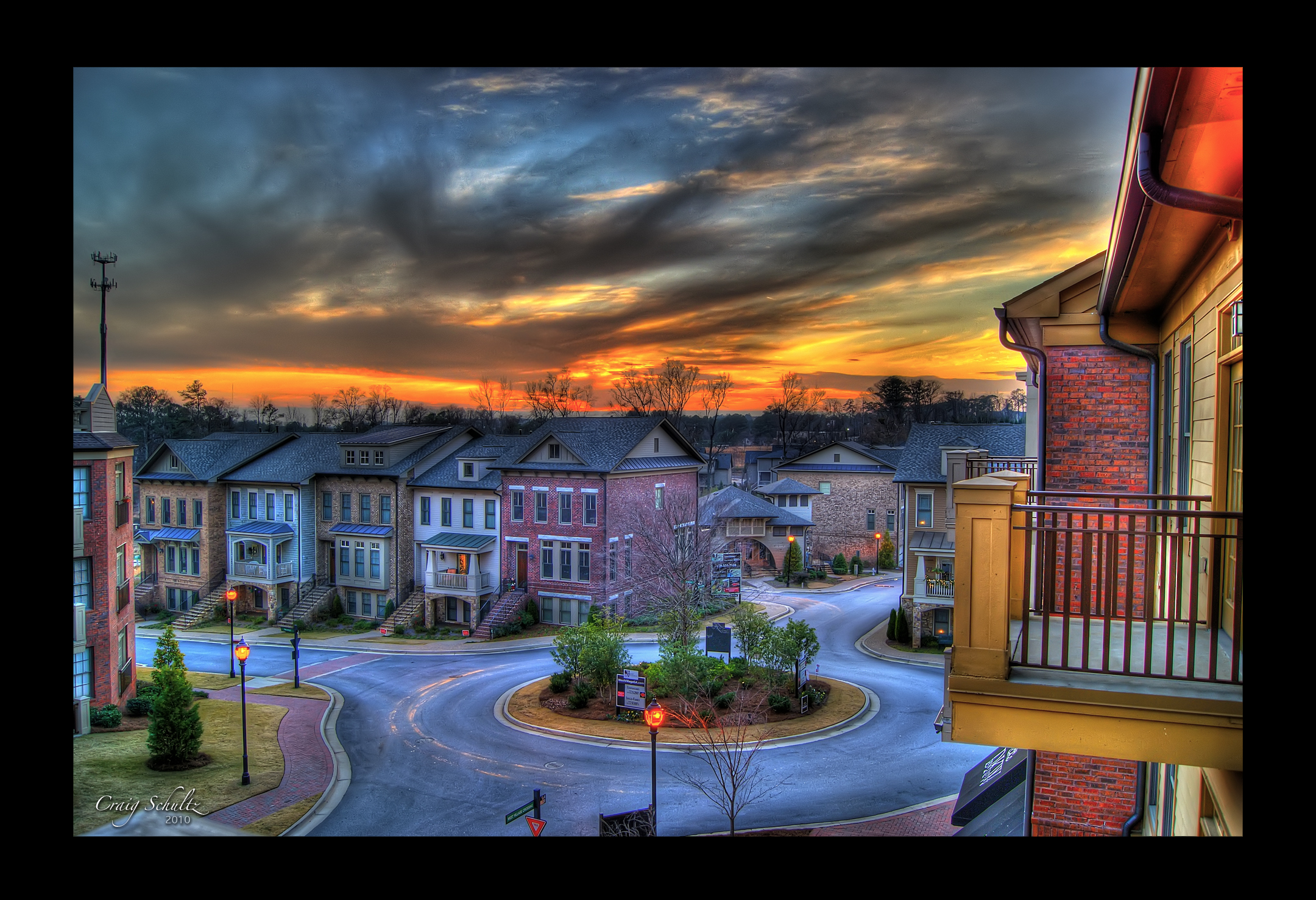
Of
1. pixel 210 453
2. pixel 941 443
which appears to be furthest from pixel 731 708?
pixel 210 453

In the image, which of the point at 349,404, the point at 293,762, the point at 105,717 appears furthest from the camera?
the point at 349,404

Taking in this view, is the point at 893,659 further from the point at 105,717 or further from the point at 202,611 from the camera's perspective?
the point at 202,611

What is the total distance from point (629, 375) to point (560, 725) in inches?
857

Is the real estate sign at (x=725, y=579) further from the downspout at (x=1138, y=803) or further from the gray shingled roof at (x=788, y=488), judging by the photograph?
the downspout at (x=1138, y=803)

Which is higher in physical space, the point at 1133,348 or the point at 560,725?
the point at 1133,348

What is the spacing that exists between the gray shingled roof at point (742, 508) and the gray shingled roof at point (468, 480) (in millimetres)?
9637

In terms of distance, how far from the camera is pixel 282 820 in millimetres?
10742

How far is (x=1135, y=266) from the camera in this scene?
4.55 meters

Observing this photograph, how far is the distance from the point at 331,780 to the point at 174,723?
2.89 metres

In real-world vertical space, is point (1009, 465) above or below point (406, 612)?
above

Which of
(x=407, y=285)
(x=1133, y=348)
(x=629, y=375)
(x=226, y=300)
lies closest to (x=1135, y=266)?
(x=1133, y=348)
